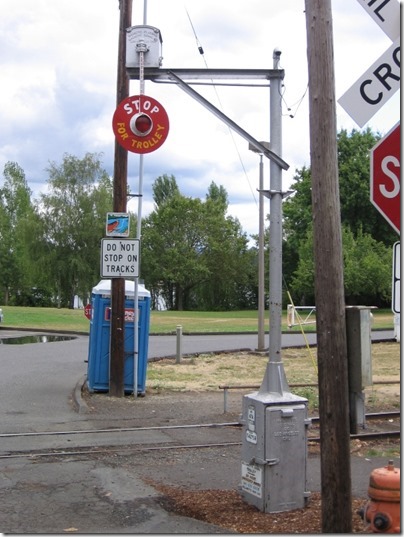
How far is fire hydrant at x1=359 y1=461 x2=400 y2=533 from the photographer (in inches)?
184

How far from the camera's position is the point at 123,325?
12172 millimetres

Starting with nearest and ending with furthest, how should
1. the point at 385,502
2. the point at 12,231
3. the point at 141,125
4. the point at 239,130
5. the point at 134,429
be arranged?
the point at 385,502 → the point at 239,130 → the point at 134,429 → the point at 141,125 → the point at 12,231

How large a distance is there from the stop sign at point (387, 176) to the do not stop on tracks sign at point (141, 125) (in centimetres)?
601

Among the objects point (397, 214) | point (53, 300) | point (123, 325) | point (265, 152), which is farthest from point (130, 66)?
point (53, 300)

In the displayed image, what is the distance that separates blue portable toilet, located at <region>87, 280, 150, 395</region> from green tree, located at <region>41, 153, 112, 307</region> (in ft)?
172

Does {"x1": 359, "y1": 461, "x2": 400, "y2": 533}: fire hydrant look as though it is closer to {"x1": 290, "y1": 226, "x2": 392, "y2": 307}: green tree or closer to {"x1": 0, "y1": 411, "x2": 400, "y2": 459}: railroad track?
{"x1": 0, "y1": 411, "x2": 400, "y2": 459}: railroad track

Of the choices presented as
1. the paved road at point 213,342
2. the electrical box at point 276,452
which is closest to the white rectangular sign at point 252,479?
the electrical box at point 276,452

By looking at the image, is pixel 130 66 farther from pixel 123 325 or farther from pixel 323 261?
pixel 123 325

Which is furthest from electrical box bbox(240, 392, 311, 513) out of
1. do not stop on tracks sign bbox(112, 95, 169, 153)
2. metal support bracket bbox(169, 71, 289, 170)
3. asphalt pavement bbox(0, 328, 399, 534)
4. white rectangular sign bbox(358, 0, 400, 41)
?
do not stop on tracks sign bbox(112, 95, 169, 153)

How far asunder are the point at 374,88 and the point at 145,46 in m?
4.55

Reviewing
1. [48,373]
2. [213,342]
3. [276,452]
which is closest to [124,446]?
[276,452]

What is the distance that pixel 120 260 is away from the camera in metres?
12.1

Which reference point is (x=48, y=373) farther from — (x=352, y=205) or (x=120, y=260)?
(x=352, y=205)

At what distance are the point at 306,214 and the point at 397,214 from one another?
2070 inches
